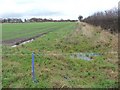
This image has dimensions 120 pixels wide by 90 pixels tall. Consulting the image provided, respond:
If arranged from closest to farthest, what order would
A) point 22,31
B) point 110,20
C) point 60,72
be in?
point 60,72 → point 110,20 → point 22,31

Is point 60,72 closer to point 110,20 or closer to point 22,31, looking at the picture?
point 110,20

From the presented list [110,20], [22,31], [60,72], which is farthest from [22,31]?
[60,72]

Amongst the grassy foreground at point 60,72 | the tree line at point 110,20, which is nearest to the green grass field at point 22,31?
the tree line at point 110,20

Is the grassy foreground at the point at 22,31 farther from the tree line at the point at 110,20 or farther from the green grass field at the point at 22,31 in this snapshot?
the tree line at the point at 110,20

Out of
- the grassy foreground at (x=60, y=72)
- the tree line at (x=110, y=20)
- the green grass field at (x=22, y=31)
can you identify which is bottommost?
the green grass field at (x=22, y=31)

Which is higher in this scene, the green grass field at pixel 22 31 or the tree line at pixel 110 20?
the tree line at pixel 110 20

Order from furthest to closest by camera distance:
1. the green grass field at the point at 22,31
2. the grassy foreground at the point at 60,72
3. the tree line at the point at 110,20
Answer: the green grass field at the point at 22,31 → the tree line at the point at 110,20 → the grassy foreground at the point at 60,72

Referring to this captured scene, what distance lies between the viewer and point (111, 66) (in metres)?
11.6

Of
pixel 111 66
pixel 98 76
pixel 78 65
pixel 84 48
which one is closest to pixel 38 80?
pixel 98 76

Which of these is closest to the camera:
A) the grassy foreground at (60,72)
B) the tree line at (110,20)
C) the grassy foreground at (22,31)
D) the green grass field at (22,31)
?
the grassy foreground at (60,72)

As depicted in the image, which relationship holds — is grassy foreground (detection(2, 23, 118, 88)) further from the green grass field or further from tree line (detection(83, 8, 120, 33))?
the green grass field

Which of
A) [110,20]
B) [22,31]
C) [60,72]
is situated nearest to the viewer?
[60,72]

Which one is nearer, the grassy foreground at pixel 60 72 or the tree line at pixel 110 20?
the grassy foreground at pixel 60 72

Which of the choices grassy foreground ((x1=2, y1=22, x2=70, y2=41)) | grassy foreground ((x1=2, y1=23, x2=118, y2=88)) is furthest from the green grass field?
grassy foreground ((x1=2, y1=23, x2=118, y2=88))
